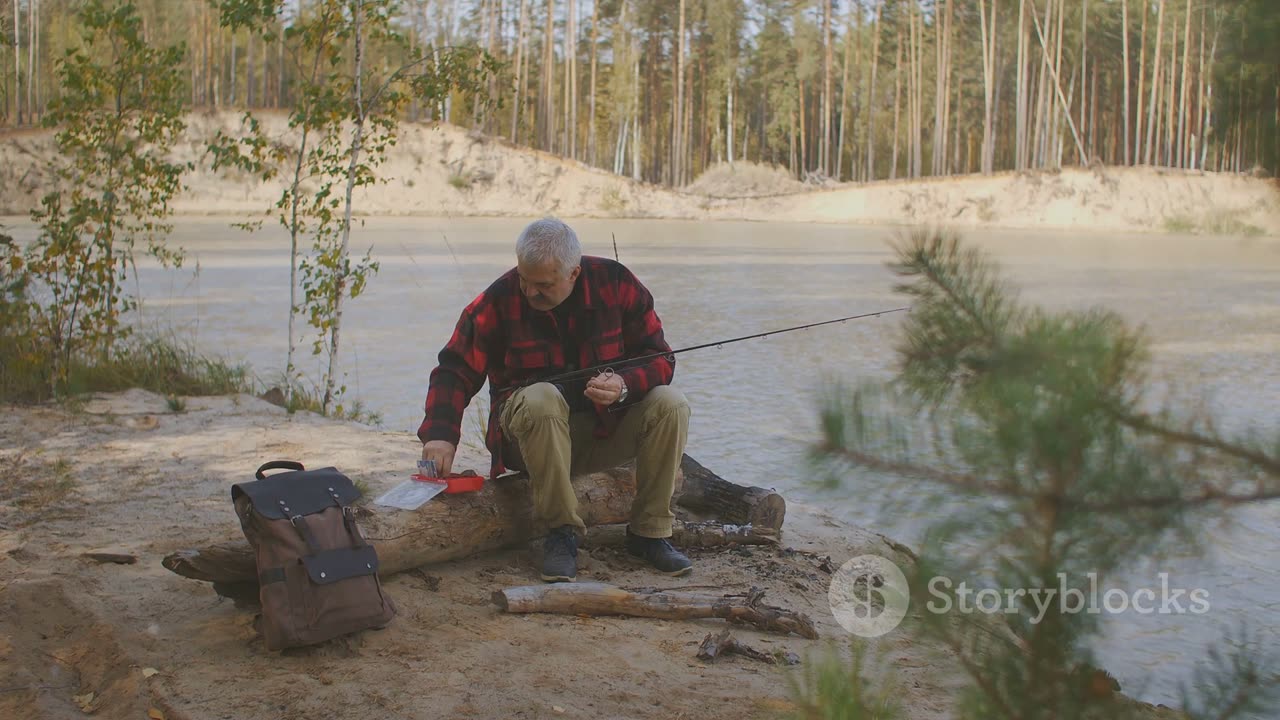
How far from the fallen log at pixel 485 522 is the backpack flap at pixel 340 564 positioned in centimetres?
22

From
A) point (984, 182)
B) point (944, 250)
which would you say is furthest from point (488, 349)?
point (984, 182)

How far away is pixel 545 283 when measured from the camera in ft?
12.7

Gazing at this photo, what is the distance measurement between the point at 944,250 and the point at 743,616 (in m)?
2.34

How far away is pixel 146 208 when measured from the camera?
23.4 ft

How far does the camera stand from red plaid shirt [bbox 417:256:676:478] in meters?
4.01

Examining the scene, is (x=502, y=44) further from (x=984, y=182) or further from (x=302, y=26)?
(x=302, y=26)

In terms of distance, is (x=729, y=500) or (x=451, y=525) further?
(x=729, y=500)

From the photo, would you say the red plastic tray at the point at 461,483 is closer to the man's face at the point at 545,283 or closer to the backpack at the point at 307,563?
the backpack at the point at 307,563

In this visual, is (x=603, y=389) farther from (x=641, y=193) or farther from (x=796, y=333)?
(x=641, y=193)

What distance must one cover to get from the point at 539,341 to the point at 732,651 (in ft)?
4.48

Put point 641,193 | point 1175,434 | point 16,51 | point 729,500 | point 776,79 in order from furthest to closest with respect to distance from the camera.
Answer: point 776,79
point 641,193
point 16,51
point 729,500
point 1175,434

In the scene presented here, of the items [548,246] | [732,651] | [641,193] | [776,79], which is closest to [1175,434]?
[732,651]

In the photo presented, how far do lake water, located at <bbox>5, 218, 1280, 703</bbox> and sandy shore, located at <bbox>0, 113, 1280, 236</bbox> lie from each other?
8659mm

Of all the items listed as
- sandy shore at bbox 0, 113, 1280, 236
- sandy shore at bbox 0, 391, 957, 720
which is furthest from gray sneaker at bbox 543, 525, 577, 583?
sandy shore at bbox 0, 113, 1280, 236
